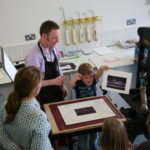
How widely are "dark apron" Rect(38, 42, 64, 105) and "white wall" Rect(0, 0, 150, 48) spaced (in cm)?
109

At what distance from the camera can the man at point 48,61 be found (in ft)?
7.54

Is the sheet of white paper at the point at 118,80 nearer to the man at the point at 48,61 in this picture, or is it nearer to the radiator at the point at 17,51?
the man at the point at 48,61

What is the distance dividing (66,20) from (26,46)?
2.29 feet

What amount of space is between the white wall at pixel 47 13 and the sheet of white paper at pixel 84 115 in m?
1.65

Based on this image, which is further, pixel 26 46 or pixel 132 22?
pixel 132 22

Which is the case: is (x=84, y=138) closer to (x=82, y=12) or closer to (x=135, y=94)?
(x=135, y=94)

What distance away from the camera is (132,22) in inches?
149

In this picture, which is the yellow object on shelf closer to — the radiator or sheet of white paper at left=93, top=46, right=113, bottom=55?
sheet of white paper at left=93, top=46, right=113, bottom=55

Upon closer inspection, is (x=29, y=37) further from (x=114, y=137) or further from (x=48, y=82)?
(x=114, y=137)

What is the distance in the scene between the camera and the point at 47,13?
3.35 metres

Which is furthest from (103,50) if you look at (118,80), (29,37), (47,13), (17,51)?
(118,80)

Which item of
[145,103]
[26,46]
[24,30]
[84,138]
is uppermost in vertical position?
[24,30]

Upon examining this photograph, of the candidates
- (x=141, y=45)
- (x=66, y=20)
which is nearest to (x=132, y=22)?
(x=66, y=20)

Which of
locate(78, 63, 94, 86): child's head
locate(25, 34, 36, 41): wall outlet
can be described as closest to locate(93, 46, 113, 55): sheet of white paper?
locate(25, 34, 36, 41): wall outlet
